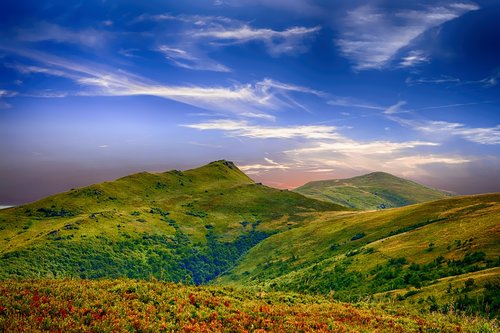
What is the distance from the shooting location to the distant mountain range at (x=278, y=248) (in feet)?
127

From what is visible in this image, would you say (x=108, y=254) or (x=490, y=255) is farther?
(x=108, y=254)

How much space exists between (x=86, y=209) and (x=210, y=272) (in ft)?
258

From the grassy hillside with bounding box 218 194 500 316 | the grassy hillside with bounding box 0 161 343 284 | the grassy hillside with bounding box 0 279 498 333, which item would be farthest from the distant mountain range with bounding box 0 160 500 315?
the grassy hillside with bounding box 0 279 498 333

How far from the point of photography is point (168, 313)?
16938 mm

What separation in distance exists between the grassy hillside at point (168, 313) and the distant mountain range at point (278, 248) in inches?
199

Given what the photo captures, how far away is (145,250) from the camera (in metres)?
138

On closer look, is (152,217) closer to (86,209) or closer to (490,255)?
(86,209)

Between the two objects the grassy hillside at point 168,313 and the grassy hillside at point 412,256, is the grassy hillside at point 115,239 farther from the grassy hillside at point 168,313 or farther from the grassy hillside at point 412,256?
the grassy hillside at point 168,313

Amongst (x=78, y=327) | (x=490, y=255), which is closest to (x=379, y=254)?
(x=490, y=255)

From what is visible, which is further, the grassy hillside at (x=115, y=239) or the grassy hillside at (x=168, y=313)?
the grassy hillside at (x=115, y=239)

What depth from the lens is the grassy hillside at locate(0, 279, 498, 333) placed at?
14.2 metres

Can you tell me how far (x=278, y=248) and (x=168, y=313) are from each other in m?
112

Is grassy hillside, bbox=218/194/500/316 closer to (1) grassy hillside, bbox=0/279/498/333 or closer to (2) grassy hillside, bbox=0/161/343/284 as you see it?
(1) grassy hillside, bbox=0/279/498/333

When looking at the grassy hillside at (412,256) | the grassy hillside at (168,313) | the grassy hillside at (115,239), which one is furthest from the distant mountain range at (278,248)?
the grassy hillside at (168,313)
